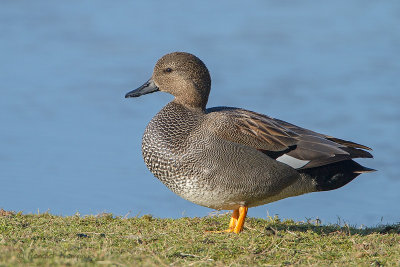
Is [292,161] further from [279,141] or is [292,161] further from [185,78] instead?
[185,78]

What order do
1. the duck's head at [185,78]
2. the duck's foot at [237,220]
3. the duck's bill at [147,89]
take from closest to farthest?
the duck's foot at [237,220], the duck's head at [185,78], the duck's bill at [147,89]

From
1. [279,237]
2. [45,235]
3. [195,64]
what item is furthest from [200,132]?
[45,235]

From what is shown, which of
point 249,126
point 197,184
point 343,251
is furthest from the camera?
point 249,126

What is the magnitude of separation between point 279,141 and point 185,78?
3.33ft

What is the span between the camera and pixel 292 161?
5.15 metres

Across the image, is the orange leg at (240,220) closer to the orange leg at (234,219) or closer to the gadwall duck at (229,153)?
the gadwall duck at (229,153)

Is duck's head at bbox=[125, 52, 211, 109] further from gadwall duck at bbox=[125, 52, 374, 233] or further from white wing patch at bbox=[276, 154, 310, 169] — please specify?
white wing patch at bbox=[276, 154, 310, 169]

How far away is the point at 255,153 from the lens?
505cm

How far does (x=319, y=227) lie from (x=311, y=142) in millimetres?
743

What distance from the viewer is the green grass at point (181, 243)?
3637mm

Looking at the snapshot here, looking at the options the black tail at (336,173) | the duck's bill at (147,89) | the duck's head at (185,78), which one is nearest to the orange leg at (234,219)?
the black tail at (336,173)

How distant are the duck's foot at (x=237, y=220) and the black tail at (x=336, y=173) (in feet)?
2.24

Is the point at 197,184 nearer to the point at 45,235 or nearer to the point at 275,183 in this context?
the point at 275,183

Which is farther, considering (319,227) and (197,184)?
(319,227)
